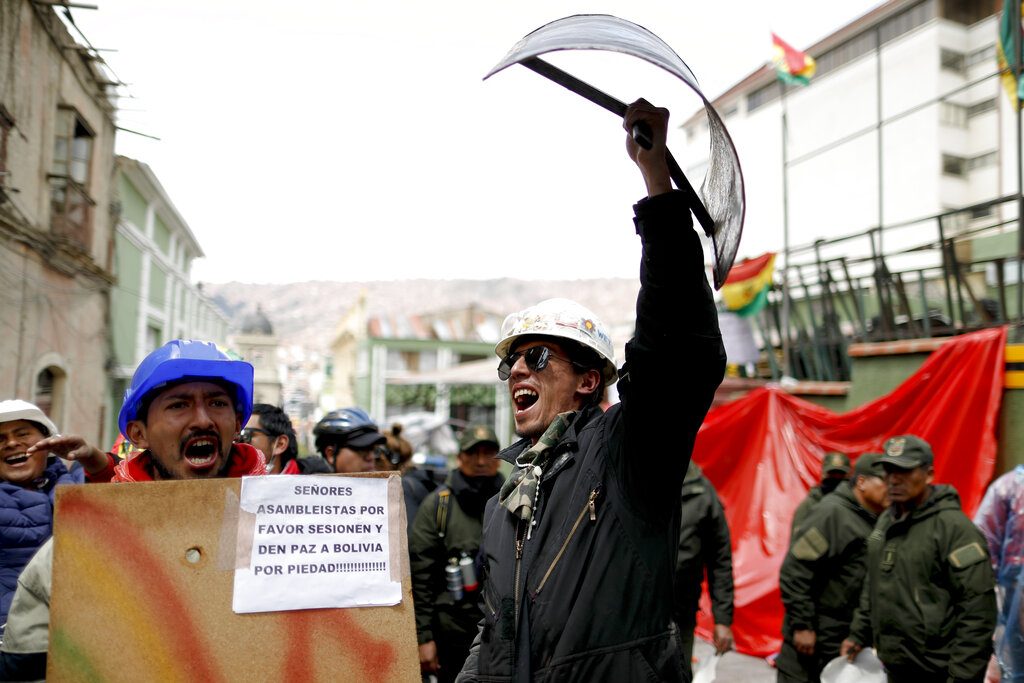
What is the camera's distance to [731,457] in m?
9.38

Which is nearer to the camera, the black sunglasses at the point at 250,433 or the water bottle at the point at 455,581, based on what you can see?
the water bottle at the point at 455,581

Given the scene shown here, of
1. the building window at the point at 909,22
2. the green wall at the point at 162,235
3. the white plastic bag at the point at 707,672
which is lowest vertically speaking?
the white plastic bag at the point at 707,672

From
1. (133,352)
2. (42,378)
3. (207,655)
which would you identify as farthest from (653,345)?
(133,352)

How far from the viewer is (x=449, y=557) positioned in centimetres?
441

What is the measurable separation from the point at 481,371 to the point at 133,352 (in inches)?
483

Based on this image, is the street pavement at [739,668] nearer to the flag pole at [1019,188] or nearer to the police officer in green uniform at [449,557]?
the police officer in green uniform at [449,557]

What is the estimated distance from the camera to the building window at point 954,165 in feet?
104

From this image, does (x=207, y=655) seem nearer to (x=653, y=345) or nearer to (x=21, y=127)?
(x=653, y=345)

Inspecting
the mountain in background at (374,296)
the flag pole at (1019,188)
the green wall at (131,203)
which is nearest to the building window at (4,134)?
the green wall at (131,203)

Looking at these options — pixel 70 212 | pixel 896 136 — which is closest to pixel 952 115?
pixel 896 136

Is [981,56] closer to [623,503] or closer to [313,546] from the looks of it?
[623,503]

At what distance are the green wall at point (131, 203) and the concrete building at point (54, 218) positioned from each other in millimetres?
5907

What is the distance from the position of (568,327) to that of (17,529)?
2.84 metres

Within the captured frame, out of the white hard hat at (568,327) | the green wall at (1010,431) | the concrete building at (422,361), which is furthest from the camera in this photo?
the concrete building at (422,361)
